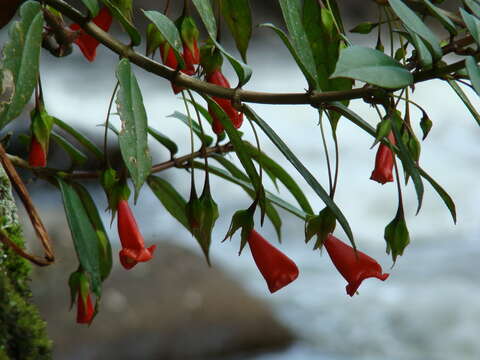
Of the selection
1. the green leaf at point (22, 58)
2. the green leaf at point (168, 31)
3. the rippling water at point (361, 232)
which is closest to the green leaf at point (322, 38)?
the green leaf at point (168, 31)

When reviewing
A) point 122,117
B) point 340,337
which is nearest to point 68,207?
point 122,117

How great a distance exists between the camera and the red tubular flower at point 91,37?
755 millimetres

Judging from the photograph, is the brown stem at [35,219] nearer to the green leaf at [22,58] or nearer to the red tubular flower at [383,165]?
the green leaf at [22,58]

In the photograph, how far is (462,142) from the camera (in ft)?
14.0

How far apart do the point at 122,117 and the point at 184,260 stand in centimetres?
192

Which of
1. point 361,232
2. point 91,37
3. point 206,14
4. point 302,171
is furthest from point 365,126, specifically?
point 361,232

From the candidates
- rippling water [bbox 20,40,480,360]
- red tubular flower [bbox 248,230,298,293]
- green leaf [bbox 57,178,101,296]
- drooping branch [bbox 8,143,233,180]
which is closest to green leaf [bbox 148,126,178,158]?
drooping branch [bbox 8,143,233,180]

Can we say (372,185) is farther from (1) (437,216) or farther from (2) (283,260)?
(2) (283,260)

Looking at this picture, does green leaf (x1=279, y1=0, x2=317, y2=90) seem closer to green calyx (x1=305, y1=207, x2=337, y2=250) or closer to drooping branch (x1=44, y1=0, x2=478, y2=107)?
drooping branch (x1=44, y1=0, x2=478, y2=107)

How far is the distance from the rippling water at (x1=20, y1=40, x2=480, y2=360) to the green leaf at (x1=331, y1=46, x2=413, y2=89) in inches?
75.7

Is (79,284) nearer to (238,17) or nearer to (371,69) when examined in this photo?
(238,17)

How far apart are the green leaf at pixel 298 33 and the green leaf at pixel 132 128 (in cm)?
12

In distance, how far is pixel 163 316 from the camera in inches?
89.7

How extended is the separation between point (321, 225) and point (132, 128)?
17cm
